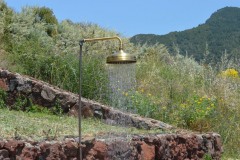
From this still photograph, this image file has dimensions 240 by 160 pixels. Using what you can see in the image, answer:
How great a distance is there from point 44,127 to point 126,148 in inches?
41.3

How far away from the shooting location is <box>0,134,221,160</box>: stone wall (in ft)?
20.1

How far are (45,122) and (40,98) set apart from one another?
1.96 m

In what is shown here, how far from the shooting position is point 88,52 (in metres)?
13.9

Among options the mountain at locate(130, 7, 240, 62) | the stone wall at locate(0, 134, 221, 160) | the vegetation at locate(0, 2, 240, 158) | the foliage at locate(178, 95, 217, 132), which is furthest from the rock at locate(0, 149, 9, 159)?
the mountain at locate(130, 7, 240, 62)

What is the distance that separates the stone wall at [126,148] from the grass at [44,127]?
0.19 metres

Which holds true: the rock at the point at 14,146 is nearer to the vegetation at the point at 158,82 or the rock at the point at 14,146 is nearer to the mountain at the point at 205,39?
the vegetation at the point at 158,82

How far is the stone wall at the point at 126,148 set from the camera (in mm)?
6113

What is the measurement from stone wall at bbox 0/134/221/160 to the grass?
Result: 19cm

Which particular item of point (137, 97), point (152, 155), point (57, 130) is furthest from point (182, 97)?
point (57, 130)

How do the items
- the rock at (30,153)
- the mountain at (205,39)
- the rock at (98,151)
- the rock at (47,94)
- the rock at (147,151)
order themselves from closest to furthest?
the rock at (30,153) → the rock at (98,151) → the rock at (147,151) → the rock at (47,94) → the mountain at (205,39)

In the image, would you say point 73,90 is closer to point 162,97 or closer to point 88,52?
point 162,97

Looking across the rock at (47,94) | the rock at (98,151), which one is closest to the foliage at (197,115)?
the rock at (47,94)

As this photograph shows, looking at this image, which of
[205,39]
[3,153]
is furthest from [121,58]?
[205,39]

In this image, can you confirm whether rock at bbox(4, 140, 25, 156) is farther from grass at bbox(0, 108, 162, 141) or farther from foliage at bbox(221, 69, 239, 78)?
foliage at bbox(221, 69, 239, 78)
